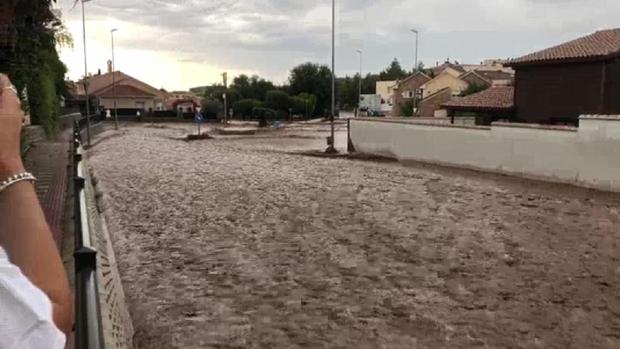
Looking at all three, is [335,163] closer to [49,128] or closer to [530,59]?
[530,59]

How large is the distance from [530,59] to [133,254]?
24.0 m

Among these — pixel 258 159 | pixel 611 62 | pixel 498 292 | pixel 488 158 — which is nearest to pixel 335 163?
pixel 258 159

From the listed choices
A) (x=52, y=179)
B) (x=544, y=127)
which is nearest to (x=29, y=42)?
(x=52, y=179)

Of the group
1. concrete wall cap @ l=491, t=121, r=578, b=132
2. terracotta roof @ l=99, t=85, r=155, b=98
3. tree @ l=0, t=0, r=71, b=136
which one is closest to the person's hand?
tree @ l=0, t=0, r=71, b=136

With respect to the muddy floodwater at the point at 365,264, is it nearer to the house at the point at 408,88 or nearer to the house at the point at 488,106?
the house at the point at 488,106

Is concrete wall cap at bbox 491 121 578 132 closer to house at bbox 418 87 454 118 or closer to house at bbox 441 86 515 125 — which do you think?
house at bbox 441 86 515 125

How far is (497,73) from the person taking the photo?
8106cm

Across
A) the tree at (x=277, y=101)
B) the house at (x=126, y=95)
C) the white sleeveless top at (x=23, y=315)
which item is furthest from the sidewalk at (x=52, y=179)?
the house at (x=126, y=95)

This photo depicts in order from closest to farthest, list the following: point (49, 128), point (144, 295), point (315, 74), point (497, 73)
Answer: point (144, 295)
point (49, 128)
point (497, 73)
point (315, 74)

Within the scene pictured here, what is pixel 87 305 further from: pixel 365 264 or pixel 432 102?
pixel 432 102

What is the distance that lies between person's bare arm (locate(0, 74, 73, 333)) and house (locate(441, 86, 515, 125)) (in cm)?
3255

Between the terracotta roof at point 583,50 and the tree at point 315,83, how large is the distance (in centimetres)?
5928

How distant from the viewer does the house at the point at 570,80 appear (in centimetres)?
2642

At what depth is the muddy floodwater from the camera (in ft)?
23.6
